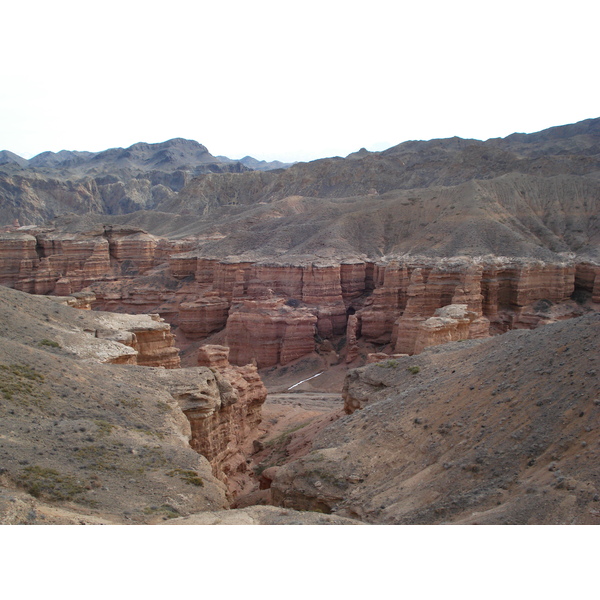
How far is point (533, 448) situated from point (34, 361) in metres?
13.0

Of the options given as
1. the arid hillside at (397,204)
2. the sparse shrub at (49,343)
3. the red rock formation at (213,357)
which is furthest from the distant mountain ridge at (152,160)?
the sparse shrub at (49,343)

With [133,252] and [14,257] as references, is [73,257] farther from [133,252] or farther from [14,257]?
[133,252]

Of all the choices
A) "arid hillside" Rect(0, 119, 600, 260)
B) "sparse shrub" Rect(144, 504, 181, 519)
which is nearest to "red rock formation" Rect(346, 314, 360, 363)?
"arid hillside" Rect(0, 119, 600, 260)

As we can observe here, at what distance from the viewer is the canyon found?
11.4 metres

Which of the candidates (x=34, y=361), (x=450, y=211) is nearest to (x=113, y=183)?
(x=450, y=211)

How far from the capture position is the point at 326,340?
1781 inches

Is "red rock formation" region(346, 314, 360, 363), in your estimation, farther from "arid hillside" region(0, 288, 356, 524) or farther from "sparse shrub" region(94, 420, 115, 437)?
"sparse shrub" region(94, 420, 115, 437)

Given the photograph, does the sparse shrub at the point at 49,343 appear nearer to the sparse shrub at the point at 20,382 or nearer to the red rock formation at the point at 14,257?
the sparse shrub at the point at 20,382

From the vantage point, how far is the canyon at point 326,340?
1145cm

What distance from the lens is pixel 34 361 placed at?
1539 centimetres

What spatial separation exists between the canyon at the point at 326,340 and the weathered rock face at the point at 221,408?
114 millimetres

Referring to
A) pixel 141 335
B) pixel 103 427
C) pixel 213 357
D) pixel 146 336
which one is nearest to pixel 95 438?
pixel 103 427

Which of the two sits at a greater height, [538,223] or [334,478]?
[538,223]

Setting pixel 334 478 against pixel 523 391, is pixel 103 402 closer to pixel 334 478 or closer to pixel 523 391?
pixel 334 478
